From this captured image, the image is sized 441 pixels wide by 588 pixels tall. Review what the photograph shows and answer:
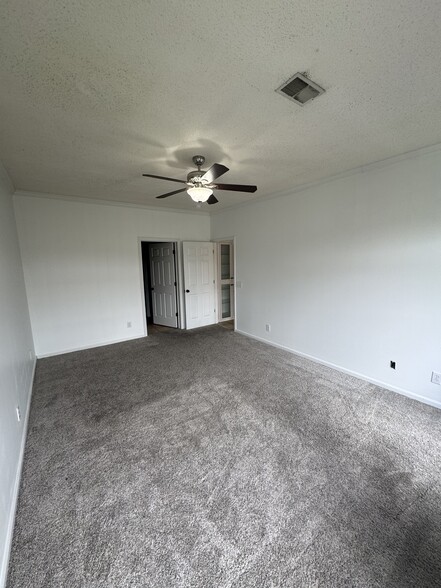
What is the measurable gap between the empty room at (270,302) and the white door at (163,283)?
1.31 meters

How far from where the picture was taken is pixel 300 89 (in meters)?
1.56

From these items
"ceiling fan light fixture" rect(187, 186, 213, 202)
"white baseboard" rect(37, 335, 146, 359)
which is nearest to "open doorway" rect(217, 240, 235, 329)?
"white baseboard" rect(37, 335, 146, 359)

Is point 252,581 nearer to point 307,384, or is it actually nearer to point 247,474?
point 247,474

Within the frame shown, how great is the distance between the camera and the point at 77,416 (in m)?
2.43

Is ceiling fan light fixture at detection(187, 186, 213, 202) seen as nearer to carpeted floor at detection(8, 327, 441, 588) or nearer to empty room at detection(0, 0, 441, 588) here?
empty room at detection(0, 0, 441, 588)

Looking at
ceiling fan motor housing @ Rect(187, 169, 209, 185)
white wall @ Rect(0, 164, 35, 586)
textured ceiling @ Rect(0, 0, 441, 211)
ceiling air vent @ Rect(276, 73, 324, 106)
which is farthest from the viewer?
ceiling fan motor housing @ Rect(187, 169, 209, 185)

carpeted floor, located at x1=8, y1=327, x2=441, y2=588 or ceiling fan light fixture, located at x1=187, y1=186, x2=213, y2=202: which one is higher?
ceiling fan light fixture, located at x1=187, y1=186, x2=213, y2=202

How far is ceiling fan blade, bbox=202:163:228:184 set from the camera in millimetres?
2035

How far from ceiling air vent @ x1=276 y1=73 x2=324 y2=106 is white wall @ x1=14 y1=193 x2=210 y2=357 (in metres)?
3.69

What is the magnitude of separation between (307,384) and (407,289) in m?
1.57

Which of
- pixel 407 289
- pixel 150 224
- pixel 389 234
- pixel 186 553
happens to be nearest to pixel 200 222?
pixel 150 224

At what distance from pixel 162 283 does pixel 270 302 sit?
Result: 264 cm

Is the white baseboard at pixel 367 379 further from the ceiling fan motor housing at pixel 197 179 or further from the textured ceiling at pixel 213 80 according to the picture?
the ceiling fan motor housing at pixel 197 179

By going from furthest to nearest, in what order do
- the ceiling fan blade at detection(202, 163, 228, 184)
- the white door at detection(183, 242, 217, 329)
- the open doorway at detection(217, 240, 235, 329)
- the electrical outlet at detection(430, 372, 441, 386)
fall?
1. the open doorway at detection(217, 240, 235, 329)
2. the white door at detection(183, 242, 217, 329)
3. the electrical outlet at detection(430, 372, 441, 386)
4. the ceiling fan blade at detection(202, 163, 228, 184)
